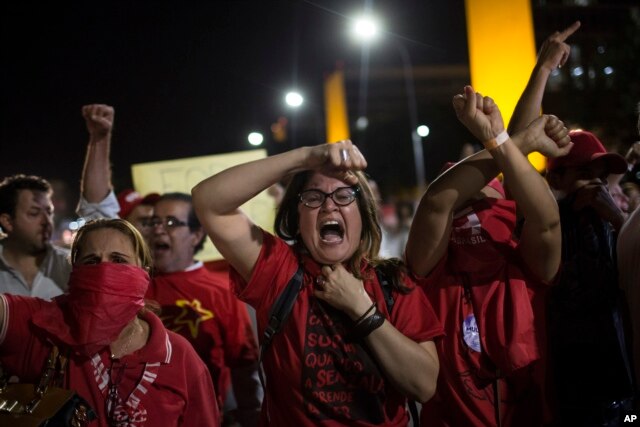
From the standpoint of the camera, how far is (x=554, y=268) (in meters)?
2.52

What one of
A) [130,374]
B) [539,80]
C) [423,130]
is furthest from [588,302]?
[423,130]

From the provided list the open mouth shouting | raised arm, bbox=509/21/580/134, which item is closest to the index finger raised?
raised arm, bbox=509/21/580/134

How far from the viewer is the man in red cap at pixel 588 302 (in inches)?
113

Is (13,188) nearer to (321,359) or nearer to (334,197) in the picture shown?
(334,197)

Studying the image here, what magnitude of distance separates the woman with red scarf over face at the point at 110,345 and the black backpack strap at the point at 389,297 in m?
0.91

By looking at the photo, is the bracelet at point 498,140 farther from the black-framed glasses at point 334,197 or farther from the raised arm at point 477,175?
the black-framed glasses at point 334,197

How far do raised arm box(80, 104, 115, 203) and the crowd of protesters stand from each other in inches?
55.0

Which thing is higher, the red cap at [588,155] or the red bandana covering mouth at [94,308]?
the red cap at [588,155]

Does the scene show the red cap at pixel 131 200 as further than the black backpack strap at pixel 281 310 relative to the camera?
Yes

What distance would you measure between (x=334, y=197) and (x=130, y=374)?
3.85 ft

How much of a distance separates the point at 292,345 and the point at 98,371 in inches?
32.9

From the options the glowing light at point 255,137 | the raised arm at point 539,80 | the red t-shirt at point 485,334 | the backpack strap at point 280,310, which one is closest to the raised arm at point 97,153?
the backpack strap at point 280,310

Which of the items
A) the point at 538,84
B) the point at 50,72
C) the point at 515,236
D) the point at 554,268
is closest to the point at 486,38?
the point at 538,84

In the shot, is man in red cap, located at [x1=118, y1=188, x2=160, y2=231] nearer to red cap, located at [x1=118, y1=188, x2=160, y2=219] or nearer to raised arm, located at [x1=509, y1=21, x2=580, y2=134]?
red cap, located at [x1=118, y1=188, x2=160, y2=219]
